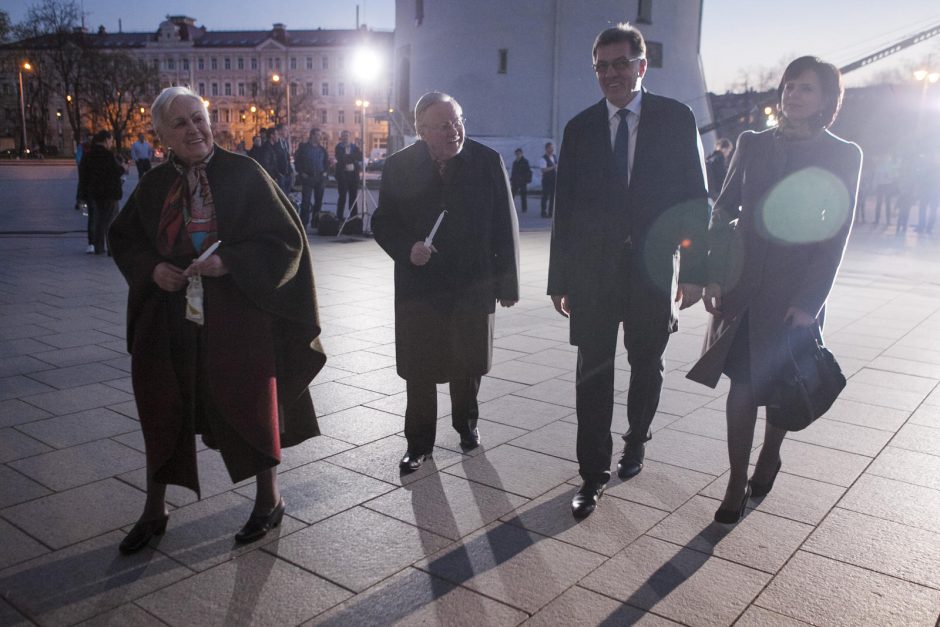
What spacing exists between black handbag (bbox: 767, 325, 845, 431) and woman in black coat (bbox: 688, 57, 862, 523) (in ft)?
0.15

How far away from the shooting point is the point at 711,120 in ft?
137

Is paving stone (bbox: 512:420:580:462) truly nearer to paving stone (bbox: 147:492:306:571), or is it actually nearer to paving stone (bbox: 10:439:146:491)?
paving stone (bbox: 147:492:306:571)

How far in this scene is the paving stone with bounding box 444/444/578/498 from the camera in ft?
12.8

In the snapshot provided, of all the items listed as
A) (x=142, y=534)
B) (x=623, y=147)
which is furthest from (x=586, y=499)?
(x=142, y=534)

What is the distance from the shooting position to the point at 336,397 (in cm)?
533

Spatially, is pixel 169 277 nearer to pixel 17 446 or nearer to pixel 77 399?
pixel 17 446

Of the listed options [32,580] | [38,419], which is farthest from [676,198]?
[38,419]

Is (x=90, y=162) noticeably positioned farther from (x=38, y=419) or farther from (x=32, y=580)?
(x=32, y=580)

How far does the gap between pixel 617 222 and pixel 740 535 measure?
1374mm

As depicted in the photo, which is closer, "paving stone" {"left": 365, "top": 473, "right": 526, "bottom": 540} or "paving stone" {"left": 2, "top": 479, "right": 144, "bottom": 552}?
"paving stone" {"left": 2, "top": 479, "right": 144, "bottom": 552}

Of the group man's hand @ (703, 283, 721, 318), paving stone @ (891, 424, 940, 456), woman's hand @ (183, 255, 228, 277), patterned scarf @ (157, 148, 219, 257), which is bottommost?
paving stone @ (891, 424, 940, 456)

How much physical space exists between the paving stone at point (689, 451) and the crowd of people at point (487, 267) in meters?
0.29

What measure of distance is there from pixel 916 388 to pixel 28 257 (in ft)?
36.1

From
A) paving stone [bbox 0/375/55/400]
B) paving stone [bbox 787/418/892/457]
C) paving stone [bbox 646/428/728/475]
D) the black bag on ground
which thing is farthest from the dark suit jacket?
the black bag on ground
